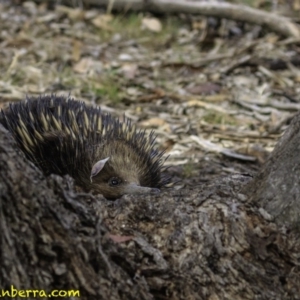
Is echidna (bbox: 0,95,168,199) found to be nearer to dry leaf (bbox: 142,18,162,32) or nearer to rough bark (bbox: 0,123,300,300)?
rough bark (bbox: 0,123,300,300)

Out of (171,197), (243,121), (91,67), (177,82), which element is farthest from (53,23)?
(171,197)

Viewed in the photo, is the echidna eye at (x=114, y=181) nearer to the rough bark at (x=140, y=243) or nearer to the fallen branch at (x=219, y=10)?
the rough bark at (x=140, y=243)

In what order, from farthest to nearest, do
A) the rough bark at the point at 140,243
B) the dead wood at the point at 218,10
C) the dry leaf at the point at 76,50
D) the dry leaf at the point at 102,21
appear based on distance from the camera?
the dry leaf at the point at 102,21 < the dead wood at the point at 218,10 < the dry leaf at the point at 76,50 < the rough bark at the point at 140,243

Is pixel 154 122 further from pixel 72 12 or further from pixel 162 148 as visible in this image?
pixel 72 12

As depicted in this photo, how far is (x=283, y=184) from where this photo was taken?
2047mm

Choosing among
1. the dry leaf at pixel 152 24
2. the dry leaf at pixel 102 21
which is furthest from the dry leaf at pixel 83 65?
the dry leaf at pixel 152 24

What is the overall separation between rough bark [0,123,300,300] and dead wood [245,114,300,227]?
1.3 inches

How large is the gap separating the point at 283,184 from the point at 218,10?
4799 mm

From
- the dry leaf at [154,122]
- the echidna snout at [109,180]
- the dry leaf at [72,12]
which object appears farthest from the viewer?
the dry leaf at [72,12]

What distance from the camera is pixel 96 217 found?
188 centimetres

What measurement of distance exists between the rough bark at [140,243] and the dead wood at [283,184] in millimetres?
34

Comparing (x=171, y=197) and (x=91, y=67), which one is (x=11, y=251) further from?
(x=91, y=67)

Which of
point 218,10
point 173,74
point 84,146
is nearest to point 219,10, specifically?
point 218,10

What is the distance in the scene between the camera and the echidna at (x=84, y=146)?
295 centimetres
